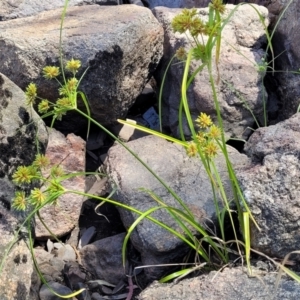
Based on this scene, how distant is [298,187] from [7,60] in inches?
49.1

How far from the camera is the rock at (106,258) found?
6.89ft

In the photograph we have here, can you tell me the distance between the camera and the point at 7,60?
93.0 inches

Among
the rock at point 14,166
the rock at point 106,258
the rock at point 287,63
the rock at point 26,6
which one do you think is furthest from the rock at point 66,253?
the rock at point 26,6

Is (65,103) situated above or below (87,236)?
above

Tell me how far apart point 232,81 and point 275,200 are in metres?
0.73

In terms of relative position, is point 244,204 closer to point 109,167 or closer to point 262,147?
point 262,147

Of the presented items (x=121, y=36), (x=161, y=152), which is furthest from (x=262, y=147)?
(x=121, y=36)

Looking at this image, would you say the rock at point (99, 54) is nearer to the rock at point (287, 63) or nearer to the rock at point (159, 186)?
the rock at point (159, 186)

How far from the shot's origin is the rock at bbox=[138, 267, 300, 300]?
1.67 meters

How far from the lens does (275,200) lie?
5.78 ft

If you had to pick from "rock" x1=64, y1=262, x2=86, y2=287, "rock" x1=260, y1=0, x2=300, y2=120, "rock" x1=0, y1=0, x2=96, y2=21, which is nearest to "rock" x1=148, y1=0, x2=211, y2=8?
"rock" x1=0, y1=0, x2=96, y2=21

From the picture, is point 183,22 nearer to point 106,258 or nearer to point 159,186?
point 159,186

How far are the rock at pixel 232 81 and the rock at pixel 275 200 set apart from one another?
53 cm

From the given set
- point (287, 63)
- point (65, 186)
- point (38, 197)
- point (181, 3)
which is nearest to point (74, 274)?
point (65, 186)
